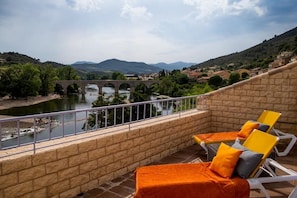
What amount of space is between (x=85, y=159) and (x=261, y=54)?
1721 inches

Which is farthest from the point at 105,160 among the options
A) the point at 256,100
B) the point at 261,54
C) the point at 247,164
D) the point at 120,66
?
the point at 120,66

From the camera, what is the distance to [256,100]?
220 inches

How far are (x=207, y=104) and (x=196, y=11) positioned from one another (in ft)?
12.1

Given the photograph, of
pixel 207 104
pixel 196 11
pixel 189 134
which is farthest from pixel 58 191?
pixel 196 11

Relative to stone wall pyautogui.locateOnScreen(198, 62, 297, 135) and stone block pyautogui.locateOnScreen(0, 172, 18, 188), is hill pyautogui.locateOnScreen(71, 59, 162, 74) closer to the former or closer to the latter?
stone wall pyautogui.locateOnScreen(198, 62, 297, 135)

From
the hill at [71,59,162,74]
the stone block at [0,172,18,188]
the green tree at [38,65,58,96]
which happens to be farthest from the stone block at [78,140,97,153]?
the hill at [71,59,162,74]

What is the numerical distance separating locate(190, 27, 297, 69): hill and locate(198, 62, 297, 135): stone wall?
29.8 m

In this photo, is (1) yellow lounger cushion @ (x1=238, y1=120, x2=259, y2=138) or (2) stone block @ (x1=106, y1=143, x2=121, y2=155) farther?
(1) yellow lounger cushion @ (x1=238, y1=120, x2=259, y2=138)

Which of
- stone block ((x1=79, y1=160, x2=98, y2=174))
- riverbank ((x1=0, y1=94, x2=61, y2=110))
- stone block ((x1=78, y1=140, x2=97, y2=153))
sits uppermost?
stone block ((x1=78, y1=140, x2=97, y2=153))

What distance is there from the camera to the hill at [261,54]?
34737 mm

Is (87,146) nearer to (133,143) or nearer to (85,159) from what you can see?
(85,159)

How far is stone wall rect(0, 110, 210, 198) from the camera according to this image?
92.7 inches

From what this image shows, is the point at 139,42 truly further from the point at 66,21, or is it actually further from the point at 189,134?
the point at 189,134

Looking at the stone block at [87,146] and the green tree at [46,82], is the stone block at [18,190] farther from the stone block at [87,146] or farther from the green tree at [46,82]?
the green tree at [46,82]
